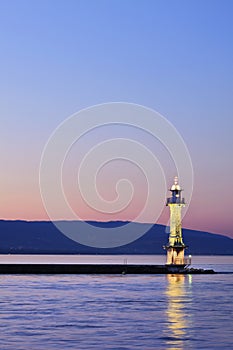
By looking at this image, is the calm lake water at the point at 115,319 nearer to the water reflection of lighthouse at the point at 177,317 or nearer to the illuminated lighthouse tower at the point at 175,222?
the water reflection of lighthouse at the point at 177,317

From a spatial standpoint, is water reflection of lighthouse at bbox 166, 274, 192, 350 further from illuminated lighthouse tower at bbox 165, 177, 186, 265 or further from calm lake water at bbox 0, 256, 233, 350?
illuminated lighthouse tower at bbox 165, 177, 186, 265

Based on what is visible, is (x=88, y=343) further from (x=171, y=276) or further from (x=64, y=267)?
(x=64, y=267)

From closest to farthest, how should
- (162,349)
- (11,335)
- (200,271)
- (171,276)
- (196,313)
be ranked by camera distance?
(162,349) < (11,335) < (196,313) < (171,276) < (200,271)

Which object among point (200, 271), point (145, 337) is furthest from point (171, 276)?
point (145, 337)

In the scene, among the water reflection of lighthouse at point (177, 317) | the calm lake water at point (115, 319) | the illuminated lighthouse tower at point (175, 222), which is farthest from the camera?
the illuminated lighthouse tower at point (175, 222)

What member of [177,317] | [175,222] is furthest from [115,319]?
[175,222]

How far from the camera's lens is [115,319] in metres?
51.6

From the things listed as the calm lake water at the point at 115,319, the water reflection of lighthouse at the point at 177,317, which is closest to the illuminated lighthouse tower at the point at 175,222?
the water reflection of lighthouse at the point at 177,317

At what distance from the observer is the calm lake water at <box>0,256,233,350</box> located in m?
40.3

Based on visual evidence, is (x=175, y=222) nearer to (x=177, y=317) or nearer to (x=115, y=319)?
(x=177, y=317)

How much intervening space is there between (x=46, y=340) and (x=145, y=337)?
17.8 feet

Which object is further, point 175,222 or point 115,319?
point 175,222

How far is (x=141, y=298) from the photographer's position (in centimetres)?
7162

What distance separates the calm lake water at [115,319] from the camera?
40344mm
